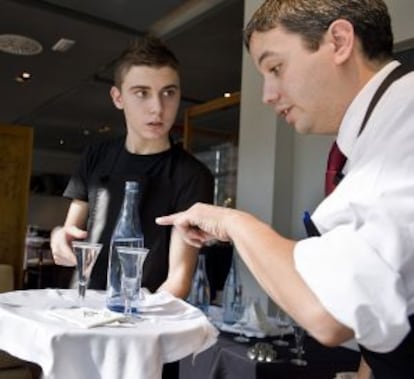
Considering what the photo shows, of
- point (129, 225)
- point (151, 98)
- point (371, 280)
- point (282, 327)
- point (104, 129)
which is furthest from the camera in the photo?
point (104, 129)

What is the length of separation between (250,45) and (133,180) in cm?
55

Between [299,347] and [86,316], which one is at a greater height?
[86,316]

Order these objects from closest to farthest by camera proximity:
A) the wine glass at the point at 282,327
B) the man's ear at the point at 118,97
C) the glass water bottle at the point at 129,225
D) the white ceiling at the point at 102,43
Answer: the glass water bottle at the point at 129,225, the man's ear at the point at 118,97, the wine glass at the point at 282,327, the white ceiling at the point at 102,43

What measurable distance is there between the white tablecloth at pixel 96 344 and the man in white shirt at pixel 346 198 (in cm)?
19

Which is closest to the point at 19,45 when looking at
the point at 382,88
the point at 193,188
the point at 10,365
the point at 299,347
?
the point at 10,365

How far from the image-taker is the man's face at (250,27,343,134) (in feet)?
2.57

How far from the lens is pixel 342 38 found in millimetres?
770

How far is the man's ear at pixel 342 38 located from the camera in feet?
2.51

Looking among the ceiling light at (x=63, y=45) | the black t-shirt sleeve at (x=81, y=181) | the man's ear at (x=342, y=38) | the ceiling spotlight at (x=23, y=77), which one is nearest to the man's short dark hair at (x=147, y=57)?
the black t-shirt sleeve at (x=81, y=181)

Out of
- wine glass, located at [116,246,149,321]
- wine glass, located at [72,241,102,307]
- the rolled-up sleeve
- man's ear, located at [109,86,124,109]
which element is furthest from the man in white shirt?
man's ear, located at [109,86,124,109]

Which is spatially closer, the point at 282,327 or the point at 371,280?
the point at 371,280

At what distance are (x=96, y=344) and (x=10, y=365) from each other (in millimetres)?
2109

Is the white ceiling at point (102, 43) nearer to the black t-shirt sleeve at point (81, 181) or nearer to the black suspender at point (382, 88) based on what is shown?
the black t-shirt sleeve at point (81, 181)

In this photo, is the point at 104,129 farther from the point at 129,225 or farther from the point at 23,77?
the point at 129,225
